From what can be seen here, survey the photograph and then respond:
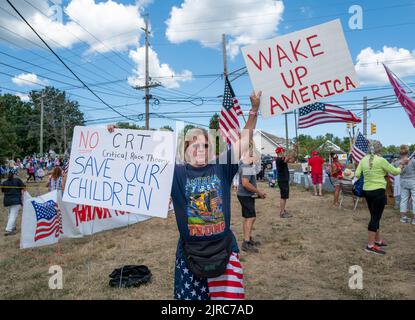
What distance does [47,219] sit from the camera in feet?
19.7

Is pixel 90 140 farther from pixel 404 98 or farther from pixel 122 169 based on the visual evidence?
pixel 404 98

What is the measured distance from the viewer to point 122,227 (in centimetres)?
811

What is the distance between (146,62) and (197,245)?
78.7 ft

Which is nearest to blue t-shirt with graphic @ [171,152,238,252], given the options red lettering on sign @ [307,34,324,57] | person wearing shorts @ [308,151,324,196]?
red lettering on sign @ [307,34,324,57]

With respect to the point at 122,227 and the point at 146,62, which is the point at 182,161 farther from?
the point at 146,62

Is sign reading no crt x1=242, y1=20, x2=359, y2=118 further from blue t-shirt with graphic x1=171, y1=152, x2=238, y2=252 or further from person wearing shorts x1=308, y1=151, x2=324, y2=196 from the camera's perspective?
person wearing shorts x1=308, y1=151, x2=324, y2=196

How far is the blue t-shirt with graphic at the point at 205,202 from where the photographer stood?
2191 mm

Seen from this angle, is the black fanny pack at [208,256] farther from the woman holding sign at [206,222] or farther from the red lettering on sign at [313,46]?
the red lettering on sign at [313,46]

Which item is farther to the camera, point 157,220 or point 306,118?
point 157,220

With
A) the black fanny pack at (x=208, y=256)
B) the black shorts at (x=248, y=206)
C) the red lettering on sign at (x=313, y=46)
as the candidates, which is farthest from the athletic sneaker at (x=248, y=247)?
the red lettering on sign at (x=313, y=46)

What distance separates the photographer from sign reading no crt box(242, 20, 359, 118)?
284 centimetres

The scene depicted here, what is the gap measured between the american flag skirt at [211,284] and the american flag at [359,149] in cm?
945

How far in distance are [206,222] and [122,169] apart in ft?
4.98
